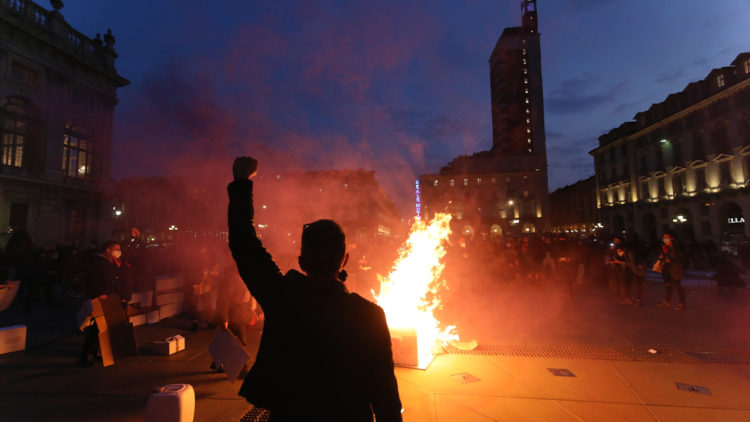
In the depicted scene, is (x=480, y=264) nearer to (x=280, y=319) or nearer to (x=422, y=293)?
(x=422, y=293)

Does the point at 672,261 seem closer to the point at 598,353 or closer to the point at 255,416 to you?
the point at 598,353

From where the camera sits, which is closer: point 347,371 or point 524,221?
point 347,371

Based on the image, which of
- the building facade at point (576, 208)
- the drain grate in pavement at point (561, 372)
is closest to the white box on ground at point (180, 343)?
the drain grate in pavement at point (561, 372)

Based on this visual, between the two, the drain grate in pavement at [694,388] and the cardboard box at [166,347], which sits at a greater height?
the cardboard box at [166,347]

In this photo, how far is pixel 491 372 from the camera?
14.3 ft

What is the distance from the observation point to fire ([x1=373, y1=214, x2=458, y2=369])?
4.56 m

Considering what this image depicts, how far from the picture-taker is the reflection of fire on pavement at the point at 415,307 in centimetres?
455

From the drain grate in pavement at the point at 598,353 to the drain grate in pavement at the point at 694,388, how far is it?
82 centimetres

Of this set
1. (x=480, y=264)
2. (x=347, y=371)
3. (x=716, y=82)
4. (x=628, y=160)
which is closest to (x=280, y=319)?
(x=347, y=371)

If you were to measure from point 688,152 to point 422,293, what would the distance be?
4443cm

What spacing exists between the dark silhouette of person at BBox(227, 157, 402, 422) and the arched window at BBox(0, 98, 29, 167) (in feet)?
82.0

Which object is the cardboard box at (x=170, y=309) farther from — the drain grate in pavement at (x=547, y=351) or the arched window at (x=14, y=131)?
the arched window at (x=14, y=131)

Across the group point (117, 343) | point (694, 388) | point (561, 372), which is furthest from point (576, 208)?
point (117, 343)

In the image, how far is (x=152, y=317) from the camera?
7293 millimetres
